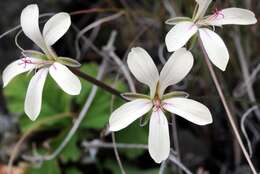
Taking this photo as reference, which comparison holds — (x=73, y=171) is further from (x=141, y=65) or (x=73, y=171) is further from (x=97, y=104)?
(x=141, y=65)

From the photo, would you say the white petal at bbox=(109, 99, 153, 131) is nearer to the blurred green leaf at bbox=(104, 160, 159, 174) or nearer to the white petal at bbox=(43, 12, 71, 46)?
the white petal at bbox=(43, 12, 71, 46)

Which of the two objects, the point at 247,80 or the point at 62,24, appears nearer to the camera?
the point at 62,24

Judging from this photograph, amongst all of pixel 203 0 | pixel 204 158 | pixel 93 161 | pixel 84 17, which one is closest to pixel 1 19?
pixel 84 17

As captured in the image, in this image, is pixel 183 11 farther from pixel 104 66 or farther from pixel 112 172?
pixel 112 172

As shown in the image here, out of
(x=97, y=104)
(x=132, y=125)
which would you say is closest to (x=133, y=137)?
(x=132, y=125)

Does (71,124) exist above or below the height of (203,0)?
below

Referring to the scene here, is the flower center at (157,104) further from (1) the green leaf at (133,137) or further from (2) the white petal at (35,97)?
(1) the green leaf at (133,137)
